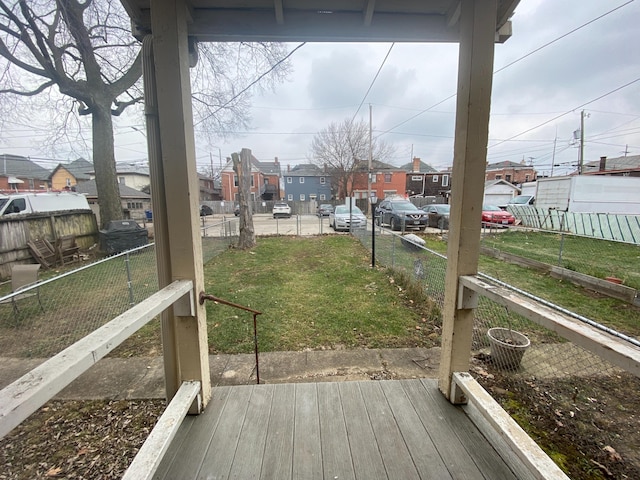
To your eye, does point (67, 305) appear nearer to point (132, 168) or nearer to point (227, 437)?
point (227, 437)

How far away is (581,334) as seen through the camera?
3.43 feet

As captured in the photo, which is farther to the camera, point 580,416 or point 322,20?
point 580,416

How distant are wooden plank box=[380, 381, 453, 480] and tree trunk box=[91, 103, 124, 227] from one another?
1079 cm

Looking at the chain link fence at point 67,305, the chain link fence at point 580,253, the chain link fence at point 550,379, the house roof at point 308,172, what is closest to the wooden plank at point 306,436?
the chain link fence at point 550,379

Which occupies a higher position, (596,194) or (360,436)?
(596,194)

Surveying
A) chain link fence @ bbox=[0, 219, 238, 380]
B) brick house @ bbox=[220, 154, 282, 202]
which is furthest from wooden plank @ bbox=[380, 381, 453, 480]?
brick house @ bbox=[220, 154, 282, 202]

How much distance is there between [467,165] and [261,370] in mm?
2561

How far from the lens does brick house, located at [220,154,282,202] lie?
128 ft

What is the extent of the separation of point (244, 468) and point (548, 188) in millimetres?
18839

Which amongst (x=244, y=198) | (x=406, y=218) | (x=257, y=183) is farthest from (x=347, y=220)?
(x=257, y=183)

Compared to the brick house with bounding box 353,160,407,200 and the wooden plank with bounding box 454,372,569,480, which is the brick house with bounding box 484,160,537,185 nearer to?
the brick house with bounding box 353,160,407,200

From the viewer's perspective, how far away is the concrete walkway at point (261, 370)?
2635 millimetres

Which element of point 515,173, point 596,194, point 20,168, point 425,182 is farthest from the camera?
point 515,173

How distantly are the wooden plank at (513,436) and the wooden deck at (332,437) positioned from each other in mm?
199
